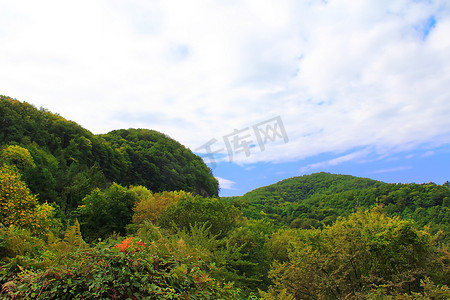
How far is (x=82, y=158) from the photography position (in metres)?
41.0

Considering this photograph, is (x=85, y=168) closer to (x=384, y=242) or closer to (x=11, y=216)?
(x=11, y=216)

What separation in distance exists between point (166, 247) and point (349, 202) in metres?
65.9

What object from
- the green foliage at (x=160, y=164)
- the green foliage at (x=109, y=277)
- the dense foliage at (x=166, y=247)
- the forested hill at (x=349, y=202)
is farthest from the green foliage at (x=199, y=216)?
the green foliage at (x=160, y=164)

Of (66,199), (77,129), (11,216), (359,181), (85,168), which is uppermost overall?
(77,129)

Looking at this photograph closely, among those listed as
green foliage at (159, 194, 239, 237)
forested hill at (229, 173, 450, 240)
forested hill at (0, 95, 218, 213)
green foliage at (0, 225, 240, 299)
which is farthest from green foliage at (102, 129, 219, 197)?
green foliage at (0, 225, 240, 299)

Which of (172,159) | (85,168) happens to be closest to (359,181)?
(172,159)

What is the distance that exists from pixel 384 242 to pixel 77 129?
44.0 meters

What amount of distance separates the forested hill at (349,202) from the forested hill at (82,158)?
47.7 ft

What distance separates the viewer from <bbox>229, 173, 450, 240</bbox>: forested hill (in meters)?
46.6

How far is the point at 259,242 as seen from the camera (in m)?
15.6

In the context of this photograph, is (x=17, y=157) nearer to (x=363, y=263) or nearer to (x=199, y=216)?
(x=199, y=216)

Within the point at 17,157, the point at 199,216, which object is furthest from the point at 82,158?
the point at 199,216

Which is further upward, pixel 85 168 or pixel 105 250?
pixel 85 168

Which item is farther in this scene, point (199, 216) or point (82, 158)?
point (82, 158)
